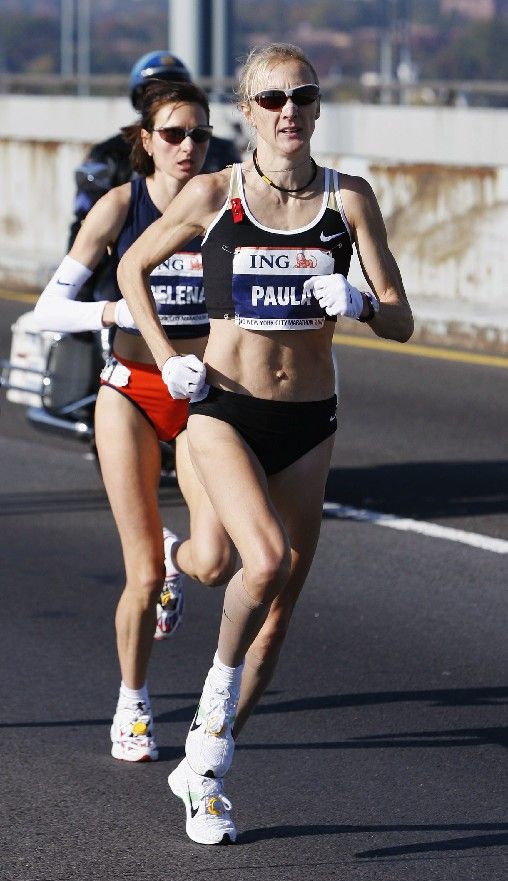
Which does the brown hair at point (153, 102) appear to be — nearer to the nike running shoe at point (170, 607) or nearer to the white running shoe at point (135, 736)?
the nike running shoe at point (170, 607)

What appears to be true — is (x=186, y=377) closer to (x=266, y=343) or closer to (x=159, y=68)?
(x=266, y=343)

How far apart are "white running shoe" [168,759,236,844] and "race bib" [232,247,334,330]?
122cm

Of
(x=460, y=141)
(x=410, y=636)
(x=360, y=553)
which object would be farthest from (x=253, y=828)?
(x=460, y=141)

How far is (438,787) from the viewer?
5.23 m

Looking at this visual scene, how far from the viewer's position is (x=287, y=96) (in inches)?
189

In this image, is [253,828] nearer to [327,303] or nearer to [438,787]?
[438,787]

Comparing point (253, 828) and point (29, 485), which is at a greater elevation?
point (253, 828)

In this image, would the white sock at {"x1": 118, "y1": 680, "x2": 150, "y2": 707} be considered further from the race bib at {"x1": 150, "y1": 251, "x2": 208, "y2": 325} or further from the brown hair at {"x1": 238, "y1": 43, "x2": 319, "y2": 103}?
the brown hair at {"x1": 238, "y1": 43, "x2": 319, "y2": 103}

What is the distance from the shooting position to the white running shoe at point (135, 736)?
545 cm

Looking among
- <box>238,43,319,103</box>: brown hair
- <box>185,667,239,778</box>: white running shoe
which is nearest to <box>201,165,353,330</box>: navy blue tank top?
<box>238,43,319,103</box>: brown hair

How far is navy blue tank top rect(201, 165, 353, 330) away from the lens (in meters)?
4.82

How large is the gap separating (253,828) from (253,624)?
0.59 metres

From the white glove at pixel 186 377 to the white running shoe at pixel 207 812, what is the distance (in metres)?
1.01

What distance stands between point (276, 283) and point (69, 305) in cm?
128
